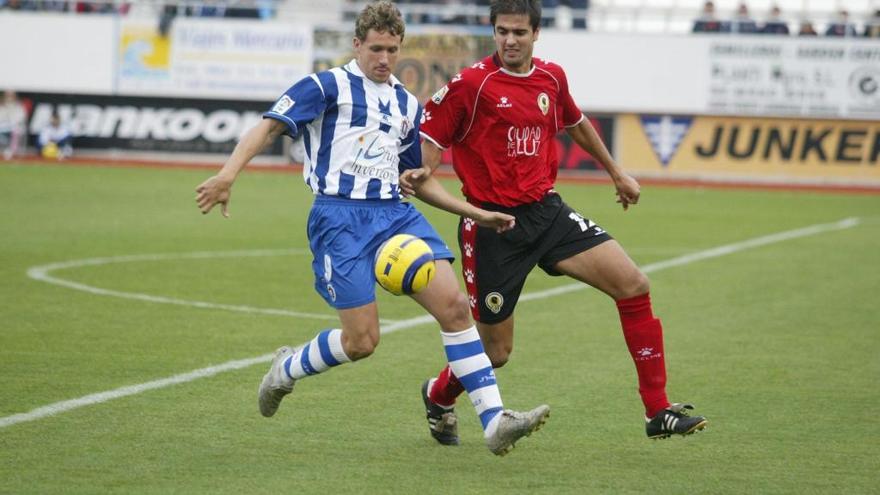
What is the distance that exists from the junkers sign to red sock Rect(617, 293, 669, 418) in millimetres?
26518

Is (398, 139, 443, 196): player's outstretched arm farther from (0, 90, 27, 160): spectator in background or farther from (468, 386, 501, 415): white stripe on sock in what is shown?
(0, 90, 27, 160): spectator in background

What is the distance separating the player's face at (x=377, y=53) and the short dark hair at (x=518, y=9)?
0.55 meters

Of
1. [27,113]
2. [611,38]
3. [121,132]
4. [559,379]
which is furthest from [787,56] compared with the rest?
[559,379]

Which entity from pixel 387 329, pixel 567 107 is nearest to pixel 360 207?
pixel 567 107

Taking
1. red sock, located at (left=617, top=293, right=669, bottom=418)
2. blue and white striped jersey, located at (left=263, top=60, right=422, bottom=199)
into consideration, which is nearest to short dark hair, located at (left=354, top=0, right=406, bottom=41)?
blue and white striped jersey, located at (left=263, top=60, right=422, bottom=199)

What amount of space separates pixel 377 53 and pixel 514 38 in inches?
28.6

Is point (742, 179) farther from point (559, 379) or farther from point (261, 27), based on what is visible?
point (559, 379)

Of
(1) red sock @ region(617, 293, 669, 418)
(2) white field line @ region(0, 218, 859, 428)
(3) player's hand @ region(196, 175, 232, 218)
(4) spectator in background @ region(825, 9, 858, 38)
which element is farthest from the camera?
(4) spectator in background @ region(825, 9, 858, 38)

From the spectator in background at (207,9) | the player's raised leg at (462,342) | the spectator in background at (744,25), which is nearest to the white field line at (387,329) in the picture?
the player's raised leg at (462,342)

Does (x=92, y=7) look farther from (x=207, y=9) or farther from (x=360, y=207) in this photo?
(x=360, y=207)

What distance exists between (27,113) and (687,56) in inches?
627

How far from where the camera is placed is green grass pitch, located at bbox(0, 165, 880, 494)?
6277mm

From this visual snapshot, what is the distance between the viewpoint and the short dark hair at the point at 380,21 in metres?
6.74

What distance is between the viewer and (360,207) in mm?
6809
